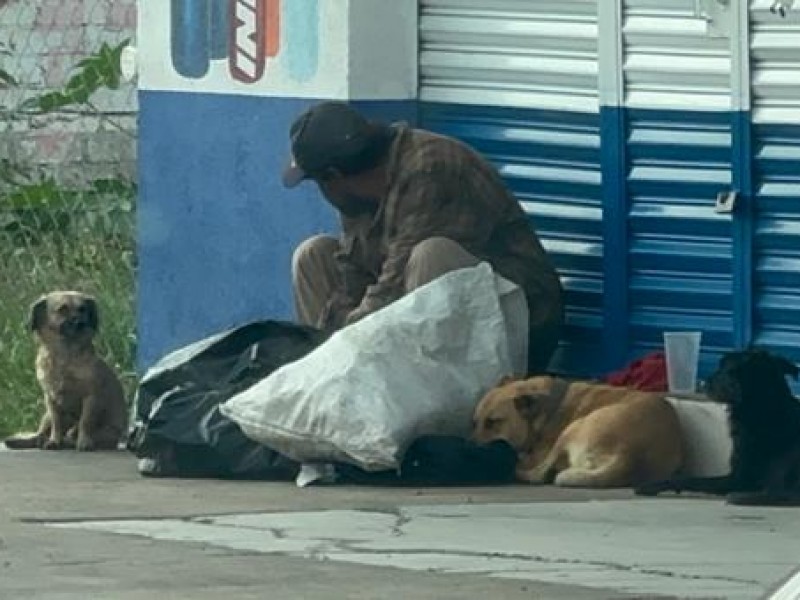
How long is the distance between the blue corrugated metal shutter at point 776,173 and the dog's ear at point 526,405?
82 cm

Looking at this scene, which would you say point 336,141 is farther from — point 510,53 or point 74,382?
point 74,382

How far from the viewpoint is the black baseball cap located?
9.82 meters

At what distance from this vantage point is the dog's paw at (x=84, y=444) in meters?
11.0

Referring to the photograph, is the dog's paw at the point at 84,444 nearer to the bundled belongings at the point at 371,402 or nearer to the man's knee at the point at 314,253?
the bundled belongings at the point at 371,402

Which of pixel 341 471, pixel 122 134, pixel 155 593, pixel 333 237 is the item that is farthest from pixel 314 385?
pixel 122 134

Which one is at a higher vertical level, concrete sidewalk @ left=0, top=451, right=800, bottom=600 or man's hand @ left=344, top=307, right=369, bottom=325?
man's hand @ left=344, top=307, right=369, bottom=325

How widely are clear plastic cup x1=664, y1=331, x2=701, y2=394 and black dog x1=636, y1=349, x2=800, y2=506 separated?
1.42 ft

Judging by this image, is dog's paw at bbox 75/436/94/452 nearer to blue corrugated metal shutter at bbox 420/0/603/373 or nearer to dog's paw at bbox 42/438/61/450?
dog's paw at bbox 42/438/61/450

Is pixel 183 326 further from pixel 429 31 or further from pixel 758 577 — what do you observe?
pixel 758 577

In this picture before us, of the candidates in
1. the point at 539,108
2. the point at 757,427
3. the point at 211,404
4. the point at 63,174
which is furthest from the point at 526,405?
the point at 63,174

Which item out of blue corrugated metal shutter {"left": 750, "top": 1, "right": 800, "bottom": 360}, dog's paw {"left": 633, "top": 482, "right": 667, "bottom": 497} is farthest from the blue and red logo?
dog's paw {"left": 633, "top": 482, "right": 667, "bottom": 497}

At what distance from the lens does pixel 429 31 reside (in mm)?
10742

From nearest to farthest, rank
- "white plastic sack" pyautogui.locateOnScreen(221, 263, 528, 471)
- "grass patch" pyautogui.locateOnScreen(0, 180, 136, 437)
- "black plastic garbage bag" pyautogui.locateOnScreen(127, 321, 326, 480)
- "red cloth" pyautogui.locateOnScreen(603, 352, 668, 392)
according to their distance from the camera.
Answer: "white plastic sack" pyautogui.locateOnScreen(221, 263, 528, 471), "black plastic garbage bag" pyautogui.locateOnScreen(127, 321, 326, 480), "red cloth" pyautogui.locateOnScreen(603, 352, 668, 392), "grass patch" pyautogui.locateOnScreen(0, 180, 136, 437)

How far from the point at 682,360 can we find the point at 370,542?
81.3 inches
